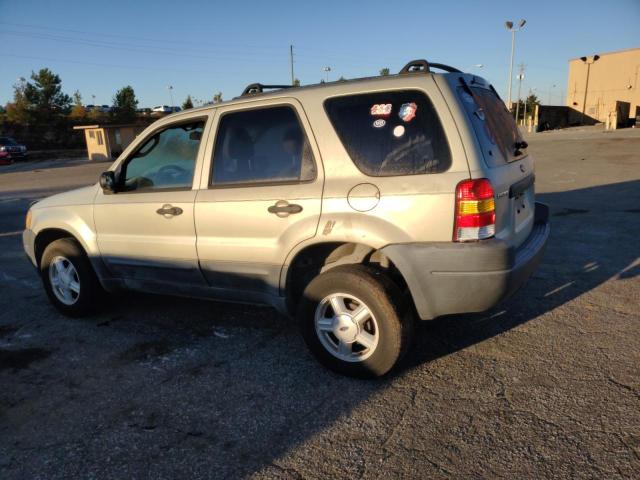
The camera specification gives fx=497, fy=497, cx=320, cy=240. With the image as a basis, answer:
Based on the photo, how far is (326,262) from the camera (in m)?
3.44

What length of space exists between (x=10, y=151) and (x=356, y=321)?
38.3 metres

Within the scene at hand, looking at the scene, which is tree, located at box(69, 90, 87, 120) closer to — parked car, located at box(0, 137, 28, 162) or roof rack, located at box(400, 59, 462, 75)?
parked car, located at box(0, 137, 28, 162)

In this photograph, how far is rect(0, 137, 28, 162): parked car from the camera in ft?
110

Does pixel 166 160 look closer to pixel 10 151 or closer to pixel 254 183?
pixel 254 183

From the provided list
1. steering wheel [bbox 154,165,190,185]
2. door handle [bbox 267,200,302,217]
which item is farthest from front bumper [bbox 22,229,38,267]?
door handle [bbox 267,200,302,217]

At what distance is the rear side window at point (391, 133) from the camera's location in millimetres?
2881

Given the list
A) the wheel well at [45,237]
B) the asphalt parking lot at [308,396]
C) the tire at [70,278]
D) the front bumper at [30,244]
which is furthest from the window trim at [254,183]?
the front bumper at [30,244]

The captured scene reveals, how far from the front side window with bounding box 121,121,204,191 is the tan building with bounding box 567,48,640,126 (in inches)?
2595

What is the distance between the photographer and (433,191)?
9.25ft

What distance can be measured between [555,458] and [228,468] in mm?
1579

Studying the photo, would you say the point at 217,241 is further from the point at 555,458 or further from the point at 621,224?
the point at 621,224

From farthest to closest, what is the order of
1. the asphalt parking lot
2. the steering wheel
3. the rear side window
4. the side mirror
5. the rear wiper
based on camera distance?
the side mirror < the steering wheel < the rear wiper < the rear side window < the asphalt parking lot

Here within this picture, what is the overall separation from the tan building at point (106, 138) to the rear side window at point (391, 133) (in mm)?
35832

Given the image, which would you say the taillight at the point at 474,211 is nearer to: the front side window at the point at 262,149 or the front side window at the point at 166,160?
the front side window at the point at 262,149
